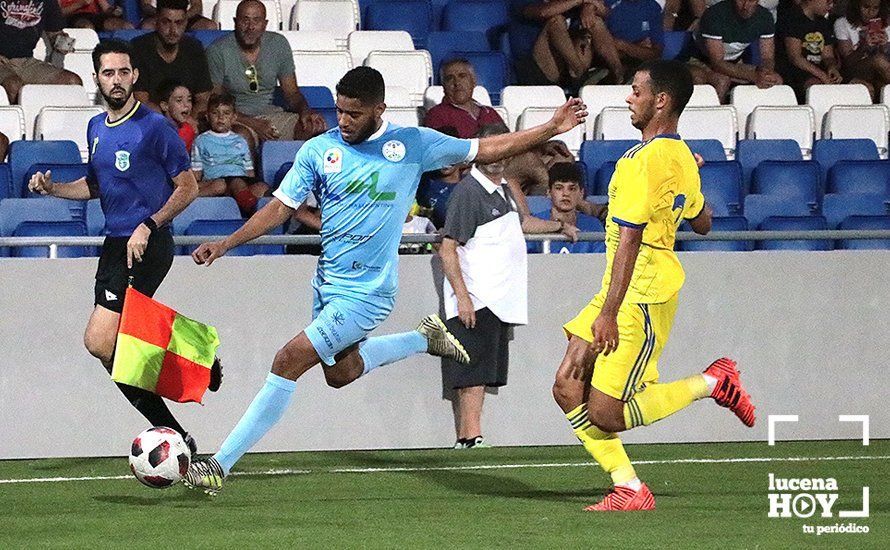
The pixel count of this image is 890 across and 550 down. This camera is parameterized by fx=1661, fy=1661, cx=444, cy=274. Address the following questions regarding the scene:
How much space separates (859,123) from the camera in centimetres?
1477

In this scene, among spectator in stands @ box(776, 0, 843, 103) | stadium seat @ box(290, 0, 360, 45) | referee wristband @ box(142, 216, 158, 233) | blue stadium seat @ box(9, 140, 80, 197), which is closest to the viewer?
referee wristband @ box(142, 216, 158, 233)

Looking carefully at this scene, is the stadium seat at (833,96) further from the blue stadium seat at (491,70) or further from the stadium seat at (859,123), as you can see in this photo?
the blue stadium seat at (491,70)

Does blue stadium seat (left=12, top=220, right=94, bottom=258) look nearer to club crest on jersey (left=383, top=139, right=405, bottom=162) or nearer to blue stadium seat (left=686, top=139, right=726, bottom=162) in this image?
club crest on jersey (left=383, top=139, right=405, bottom=162)

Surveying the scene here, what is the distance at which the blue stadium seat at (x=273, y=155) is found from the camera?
12.5 m

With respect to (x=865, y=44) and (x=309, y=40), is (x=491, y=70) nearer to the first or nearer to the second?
(x=309, y=40)

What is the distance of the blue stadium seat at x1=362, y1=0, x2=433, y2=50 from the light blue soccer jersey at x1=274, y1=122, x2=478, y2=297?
7.45 meters

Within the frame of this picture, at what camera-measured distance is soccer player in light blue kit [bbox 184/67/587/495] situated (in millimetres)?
7988

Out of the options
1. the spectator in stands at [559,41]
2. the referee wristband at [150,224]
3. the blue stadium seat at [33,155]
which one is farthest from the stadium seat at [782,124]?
the referee wristband at [150,224]

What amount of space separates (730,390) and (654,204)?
41.5 inches

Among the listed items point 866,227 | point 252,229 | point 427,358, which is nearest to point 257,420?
point 252,229

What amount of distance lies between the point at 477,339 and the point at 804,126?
536 centimetres

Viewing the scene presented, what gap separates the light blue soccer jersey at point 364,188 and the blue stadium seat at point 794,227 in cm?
437

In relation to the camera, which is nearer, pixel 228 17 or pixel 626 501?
pixel 626 501

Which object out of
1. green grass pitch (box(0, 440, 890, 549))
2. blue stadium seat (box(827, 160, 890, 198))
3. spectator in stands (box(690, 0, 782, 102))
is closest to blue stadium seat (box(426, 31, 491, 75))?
spectator in stands (box(690, 0, 782, 102))
